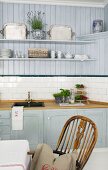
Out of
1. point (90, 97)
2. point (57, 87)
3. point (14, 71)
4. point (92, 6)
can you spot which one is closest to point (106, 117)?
point (90, 97)

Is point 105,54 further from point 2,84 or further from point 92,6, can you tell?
point 2,84

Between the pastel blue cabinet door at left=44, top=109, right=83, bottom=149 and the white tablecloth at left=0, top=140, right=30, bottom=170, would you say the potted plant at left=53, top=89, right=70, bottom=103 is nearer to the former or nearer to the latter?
the pastel blue cabinet door at left=44, top=109, right=83, bottom=149

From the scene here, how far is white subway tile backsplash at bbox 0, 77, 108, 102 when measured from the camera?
152 inches

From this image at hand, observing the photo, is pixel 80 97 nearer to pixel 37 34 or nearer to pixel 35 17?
pixel 37 34

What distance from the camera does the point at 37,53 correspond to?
3.70 m

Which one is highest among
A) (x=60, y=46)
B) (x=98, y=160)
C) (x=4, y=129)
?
(x=60, y=46)

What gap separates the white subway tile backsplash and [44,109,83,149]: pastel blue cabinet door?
26.3 inches

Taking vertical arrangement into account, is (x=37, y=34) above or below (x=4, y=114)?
above

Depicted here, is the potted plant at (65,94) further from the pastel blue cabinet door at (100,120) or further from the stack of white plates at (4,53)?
the stack of white plates at (4,53)

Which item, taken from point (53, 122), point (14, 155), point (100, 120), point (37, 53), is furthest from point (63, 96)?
point (14, 155)

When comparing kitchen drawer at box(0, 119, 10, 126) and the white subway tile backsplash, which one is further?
the white subway tile backsplash

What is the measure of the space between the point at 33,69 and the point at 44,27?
774 mm

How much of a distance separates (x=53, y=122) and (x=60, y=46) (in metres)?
1.40

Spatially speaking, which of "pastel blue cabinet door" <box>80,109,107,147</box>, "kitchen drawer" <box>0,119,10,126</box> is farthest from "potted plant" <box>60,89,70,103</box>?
"kitchen drawer" <box>0,119,10,126</box>
